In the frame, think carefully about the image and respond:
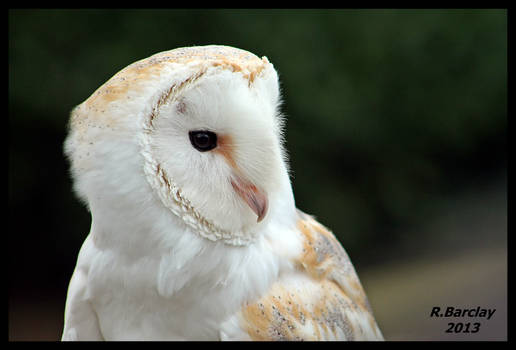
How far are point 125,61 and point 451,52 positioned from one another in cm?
162

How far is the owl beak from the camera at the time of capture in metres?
0.91

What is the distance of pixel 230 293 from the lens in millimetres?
1003

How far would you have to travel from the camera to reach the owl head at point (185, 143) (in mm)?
877

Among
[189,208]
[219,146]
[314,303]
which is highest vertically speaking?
[219,146]

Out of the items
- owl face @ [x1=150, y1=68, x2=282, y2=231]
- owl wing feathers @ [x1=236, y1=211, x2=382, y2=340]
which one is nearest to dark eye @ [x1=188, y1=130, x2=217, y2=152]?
owl face @ [x1=150, y1=68, x2=282, y2=231]

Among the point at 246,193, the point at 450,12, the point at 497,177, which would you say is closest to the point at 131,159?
the point at 246,193

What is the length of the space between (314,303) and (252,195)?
0.33 metres

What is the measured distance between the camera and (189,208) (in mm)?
914

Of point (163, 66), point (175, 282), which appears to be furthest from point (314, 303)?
point (163, 66)

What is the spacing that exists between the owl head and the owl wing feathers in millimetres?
196

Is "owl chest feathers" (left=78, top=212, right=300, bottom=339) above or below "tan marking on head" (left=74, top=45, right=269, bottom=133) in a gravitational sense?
below

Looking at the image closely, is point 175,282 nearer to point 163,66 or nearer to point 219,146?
point 219,146

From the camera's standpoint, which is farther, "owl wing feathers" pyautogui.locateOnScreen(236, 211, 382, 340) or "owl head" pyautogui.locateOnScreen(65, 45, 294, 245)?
"owl wing feathers" pyautogui.locateOnScreen(236, 211, 382, 340)

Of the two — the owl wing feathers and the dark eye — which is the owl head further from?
the owl wing feathers
